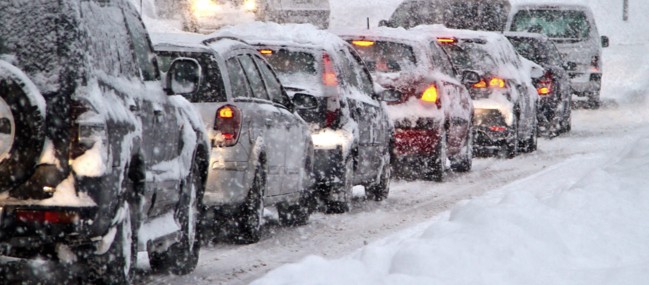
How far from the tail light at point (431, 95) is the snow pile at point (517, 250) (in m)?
6.39

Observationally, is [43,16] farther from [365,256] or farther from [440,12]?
[440,12]

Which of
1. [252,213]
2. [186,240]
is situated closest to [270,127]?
[252,213]

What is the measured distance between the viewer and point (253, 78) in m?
12.3

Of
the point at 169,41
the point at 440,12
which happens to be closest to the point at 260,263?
the point at 169,41

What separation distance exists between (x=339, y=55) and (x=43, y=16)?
24.4 feet

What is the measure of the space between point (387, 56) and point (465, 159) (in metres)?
2.38

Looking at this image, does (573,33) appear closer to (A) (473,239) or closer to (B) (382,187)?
(B) (382,187)

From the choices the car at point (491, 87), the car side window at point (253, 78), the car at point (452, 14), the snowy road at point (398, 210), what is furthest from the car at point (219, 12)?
the car side window at point (253, 78)

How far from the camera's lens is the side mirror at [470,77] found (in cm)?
1984

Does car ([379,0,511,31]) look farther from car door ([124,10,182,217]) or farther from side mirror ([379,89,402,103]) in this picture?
car door ([124,10,182,217])

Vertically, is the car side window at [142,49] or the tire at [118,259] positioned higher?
the car side window at [142,49]

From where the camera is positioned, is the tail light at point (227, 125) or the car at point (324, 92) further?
the car at point (324, 92)

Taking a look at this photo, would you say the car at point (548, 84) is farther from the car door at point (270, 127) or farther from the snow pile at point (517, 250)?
the snow pile at point (517, 250)

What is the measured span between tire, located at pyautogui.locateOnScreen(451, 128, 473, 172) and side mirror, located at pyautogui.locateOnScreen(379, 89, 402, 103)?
2.71 meters
